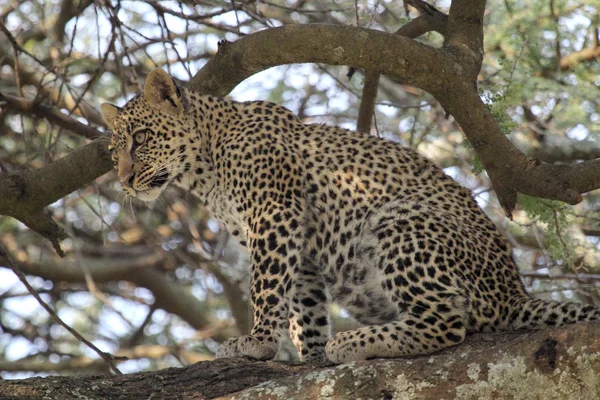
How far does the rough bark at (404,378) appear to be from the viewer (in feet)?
15.1

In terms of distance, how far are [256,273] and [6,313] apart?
8.23 metres

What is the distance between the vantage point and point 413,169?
7215 millimetres

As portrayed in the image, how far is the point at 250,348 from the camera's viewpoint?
6.46m

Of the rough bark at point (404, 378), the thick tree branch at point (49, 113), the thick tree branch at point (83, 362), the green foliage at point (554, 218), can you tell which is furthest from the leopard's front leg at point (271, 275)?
the thick tree branch at point (83, 362)

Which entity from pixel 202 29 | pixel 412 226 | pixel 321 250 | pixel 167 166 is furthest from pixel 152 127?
pixel 202 29

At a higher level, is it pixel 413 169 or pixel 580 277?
pixel 413 169

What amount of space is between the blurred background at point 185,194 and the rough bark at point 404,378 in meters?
3.27

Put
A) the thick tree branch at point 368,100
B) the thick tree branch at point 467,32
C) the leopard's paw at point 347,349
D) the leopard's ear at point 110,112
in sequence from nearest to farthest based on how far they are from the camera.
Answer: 1. the leopard's paw at point 347,349
2. the thick tree branch at point 467,32
3. the leopard's ear at point 110,112
4. the thick tree branch at point 368,100

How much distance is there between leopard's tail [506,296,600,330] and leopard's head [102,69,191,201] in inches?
119

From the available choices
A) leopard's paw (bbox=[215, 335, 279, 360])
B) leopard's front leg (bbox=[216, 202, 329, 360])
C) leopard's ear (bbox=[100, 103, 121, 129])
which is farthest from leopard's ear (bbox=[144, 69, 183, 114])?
leopard's paw (bbox=[215, 335, 279, 360])

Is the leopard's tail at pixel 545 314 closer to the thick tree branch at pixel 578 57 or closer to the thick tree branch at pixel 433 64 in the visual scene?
the thick tree branch at pixel 433 64

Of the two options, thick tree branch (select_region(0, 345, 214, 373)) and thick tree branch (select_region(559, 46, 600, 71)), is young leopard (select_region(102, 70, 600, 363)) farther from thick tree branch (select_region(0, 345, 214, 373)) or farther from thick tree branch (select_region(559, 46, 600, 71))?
thick tree branch (select_region(559, 46, 600, 71))

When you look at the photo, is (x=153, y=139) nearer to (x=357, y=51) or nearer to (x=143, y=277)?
(x=357, y=51)

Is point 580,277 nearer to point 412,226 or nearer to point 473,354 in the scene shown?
point 412,226
